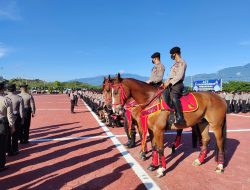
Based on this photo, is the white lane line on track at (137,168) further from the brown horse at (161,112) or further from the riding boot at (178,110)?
the riding boot at (178,110)

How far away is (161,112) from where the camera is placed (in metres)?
6.09

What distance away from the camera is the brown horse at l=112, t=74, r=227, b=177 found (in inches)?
239

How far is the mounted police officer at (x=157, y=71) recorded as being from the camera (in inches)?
288

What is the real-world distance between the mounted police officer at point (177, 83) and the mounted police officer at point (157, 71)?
2.79 feet

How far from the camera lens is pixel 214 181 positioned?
5.53 m

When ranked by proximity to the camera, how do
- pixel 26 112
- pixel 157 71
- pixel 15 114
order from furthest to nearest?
pixel 26 112
pixel 15 114
pixel 157 71

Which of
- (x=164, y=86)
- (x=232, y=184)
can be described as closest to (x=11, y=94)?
(x=164, y=86)

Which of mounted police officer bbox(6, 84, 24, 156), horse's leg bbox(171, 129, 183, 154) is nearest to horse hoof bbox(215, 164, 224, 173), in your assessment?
horse's leg bbox(171, 129, 183, 154)

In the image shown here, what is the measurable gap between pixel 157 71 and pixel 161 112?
5.49 feet

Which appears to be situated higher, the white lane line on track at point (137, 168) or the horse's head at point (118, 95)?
the horse's head at point (118, 95)

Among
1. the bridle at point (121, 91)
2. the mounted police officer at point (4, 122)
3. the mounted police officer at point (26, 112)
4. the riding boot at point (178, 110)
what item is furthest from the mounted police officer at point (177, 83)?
the mounted police officer at point (26, 112)

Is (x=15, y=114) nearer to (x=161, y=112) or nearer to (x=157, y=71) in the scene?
(x=157, y=71)

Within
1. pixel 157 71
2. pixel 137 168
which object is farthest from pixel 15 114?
pixel 157 71

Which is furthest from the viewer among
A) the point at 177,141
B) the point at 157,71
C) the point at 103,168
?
the point at 177,141
